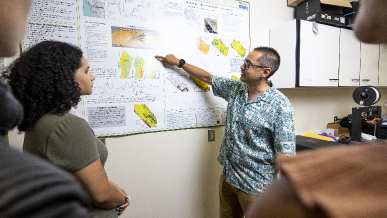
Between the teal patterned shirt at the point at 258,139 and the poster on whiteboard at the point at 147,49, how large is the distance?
412 mm

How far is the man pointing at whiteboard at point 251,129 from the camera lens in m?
1.38

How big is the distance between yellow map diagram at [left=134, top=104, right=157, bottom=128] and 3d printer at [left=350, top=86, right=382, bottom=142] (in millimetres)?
1827

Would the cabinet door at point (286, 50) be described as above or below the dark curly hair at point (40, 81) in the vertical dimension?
above

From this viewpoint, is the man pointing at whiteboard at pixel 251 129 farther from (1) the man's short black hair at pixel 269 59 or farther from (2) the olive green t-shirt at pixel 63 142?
Answer: (2) the olive green t-shirt at pixel 63 142

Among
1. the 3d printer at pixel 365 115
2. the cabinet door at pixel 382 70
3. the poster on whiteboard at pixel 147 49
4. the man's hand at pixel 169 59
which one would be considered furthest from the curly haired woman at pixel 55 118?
the cabinet door at pixel 382 70

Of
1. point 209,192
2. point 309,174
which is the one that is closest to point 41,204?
point 309,174

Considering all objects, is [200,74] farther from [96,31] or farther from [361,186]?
[361,186]

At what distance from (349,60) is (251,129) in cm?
159

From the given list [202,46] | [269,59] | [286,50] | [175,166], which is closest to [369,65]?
[286,50]

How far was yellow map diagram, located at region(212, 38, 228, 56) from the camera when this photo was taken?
5.85 feet

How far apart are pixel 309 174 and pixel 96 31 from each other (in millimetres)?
1536

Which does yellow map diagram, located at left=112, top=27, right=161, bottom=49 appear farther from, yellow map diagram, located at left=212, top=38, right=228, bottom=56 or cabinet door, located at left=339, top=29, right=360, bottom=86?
cabinet door, located at left=339, top=29, right=360, bottom=86

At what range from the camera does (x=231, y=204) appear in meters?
1.62

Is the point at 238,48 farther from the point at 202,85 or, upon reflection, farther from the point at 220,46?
the point at 202,85
